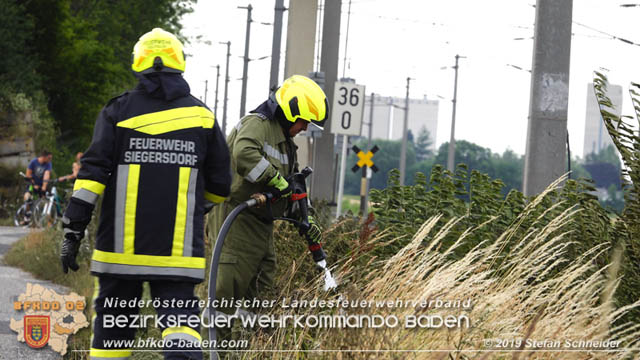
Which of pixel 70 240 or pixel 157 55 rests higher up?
pixel 157 55

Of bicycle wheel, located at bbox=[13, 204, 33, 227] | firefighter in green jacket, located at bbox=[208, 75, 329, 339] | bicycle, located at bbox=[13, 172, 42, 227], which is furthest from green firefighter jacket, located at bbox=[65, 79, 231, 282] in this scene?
bicycle wheel, located at bbox=[13, 204, 33, 227]

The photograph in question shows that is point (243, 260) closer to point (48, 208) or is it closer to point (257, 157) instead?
point (257, 157)

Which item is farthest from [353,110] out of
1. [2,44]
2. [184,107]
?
[2,44]

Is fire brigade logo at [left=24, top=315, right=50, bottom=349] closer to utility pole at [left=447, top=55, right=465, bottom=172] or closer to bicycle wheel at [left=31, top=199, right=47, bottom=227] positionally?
bicycle wheel at [left=31, top=199, right=47, bottom=227]

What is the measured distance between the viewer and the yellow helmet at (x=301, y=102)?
5.75m

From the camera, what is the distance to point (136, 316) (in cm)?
461

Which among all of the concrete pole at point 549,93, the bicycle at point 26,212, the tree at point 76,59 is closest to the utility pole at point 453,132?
the tree at point 76,59

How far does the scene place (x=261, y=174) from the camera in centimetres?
550

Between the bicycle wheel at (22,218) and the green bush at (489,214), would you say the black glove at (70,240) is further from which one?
the bicycle wheel at (22,218)

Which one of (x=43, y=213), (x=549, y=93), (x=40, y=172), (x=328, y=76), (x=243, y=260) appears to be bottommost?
(x=43, y=213)

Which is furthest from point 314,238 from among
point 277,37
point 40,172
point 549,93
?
point 277,37

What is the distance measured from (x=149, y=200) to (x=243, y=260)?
1.40m

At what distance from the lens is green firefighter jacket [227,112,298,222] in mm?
5539

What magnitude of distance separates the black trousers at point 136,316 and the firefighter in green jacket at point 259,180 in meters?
1.08
